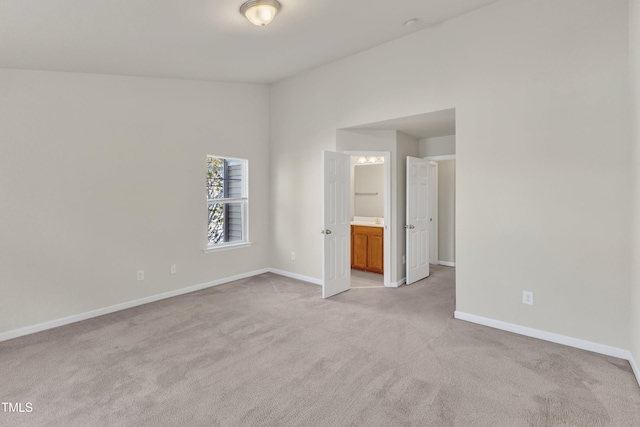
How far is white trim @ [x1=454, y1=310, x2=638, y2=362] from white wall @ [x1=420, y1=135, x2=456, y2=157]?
2792 mm

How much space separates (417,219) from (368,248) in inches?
41.7

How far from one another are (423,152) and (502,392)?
4.05 m

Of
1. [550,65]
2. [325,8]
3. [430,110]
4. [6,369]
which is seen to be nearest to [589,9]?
[550,65]

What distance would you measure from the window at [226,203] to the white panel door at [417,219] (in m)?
2.52

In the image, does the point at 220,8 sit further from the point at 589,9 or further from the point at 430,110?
the point at 589,9

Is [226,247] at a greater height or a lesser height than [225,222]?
lesser

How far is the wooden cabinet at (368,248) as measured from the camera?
18.2ft

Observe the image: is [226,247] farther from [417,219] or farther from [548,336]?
[548,336]

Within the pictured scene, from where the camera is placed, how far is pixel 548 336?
118 inches

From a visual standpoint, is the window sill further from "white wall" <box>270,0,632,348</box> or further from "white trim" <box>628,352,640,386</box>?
"white trim" <box>628,352,640,386</box>

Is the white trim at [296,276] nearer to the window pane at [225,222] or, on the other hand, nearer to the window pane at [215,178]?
the window pane at [225,222]

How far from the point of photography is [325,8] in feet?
9.82

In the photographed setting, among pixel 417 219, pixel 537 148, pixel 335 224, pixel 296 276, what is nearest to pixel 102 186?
pixel 335 224

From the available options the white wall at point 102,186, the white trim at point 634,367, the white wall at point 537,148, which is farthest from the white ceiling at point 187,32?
the white trim at point 634,367
